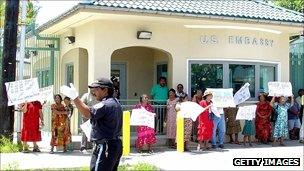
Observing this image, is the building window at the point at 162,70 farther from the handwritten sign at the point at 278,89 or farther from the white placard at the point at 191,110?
the handwritten sign at the point at 278,89

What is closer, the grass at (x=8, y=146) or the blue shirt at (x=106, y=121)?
the blue shirt at (x=106, y=121)

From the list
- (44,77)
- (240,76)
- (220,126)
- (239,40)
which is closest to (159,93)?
(220,126)

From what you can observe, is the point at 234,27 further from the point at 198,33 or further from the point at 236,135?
the point at 236,135

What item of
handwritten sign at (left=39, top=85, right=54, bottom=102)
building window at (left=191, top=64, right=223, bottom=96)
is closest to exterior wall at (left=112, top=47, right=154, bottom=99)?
building window at (left=191, top=64, right=223, bottom=96)

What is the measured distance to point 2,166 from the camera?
9539mm

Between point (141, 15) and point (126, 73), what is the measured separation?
4294 millimetres

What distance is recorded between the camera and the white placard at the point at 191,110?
1240 cm

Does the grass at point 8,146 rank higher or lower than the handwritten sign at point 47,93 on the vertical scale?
lower

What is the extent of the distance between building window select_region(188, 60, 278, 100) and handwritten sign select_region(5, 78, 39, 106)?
482cm

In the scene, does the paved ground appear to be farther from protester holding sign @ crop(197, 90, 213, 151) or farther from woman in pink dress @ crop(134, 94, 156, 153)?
protester holding sign @ crop(197, 90, 213, 151)

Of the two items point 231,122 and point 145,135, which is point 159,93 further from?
point 231,122

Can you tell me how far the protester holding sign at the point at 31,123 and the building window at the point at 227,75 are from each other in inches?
182

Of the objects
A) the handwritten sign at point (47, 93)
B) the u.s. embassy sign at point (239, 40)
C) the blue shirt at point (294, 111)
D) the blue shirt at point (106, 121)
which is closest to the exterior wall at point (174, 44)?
the u.s. embassy sign at point (239, 40)

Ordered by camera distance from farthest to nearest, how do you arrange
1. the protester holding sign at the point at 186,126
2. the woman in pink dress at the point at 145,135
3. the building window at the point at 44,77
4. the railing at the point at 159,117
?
the building window at the point at 44,77
the railing at the point at 159,117
the protester holding sign at the point at 186,126
the woman in pink dress at the point at 145,135
